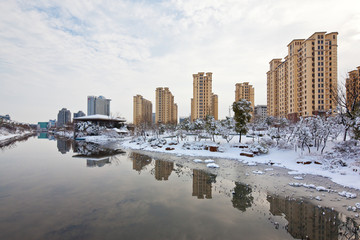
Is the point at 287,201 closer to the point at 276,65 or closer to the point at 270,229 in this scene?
the point at 270,229

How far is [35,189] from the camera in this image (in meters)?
8.55

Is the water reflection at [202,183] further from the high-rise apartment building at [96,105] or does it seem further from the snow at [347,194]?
the high-rise apartment building at [96,105]

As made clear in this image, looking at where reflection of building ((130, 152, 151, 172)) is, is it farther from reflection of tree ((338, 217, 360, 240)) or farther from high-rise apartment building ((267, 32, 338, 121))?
high-rise apartment building ((267, 32, 338, 121))

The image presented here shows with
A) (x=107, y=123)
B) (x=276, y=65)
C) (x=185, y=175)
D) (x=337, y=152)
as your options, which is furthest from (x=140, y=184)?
(x=276, y=65)

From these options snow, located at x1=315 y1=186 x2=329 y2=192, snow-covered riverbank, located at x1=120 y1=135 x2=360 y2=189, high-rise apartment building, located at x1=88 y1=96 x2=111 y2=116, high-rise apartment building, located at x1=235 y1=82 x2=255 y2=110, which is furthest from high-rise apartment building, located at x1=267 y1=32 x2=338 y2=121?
high-rise apartment building, located at x1=88 y1=96 x2=111 y2=116

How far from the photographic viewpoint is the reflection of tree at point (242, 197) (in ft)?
22.3

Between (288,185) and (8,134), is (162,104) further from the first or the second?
(288,185)

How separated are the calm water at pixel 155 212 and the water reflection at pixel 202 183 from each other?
0.05 metres

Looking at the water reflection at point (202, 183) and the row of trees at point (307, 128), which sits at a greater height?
the row of trees at point (307, 128)

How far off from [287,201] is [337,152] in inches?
392

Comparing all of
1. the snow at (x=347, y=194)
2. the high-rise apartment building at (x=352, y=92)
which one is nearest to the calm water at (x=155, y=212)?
the snow at (x=347, y=194)

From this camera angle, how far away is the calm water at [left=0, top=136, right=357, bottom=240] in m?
4.98

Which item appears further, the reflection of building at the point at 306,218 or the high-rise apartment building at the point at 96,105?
the high-rise apartment building at the point at 96,105

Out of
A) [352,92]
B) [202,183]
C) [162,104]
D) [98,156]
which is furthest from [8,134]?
[352,92]
